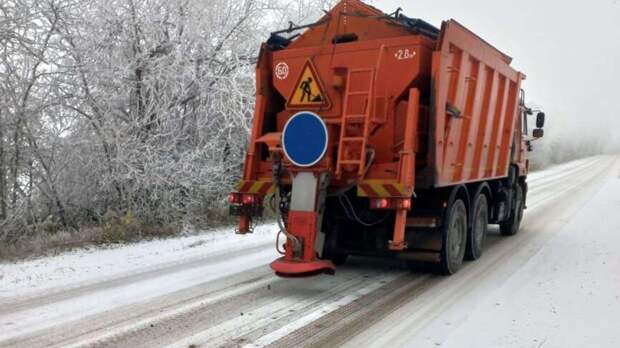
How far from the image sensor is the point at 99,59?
9.12 metres

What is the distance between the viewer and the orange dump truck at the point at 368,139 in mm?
5738

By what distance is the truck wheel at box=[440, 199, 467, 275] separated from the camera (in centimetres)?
659

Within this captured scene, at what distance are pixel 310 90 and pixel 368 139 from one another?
91 centimetres

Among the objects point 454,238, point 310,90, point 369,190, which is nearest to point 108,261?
point 310,90

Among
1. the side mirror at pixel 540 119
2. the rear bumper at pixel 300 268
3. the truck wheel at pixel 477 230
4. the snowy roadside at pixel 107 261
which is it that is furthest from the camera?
the side mirror at pixel 540 119

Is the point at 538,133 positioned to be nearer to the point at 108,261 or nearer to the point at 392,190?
the point at 392,190

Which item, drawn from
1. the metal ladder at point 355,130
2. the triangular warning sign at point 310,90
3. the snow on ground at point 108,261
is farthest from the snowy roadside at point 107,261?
the metal ladder at point 355,130

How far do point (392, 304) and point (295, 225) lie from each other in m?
1.25

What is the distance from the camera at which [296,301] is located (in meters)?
5.46

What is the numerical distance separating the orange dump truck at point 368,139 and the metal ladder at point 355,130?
0.04ft

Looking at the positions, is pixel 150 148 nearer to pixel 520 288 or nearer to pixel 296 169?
pixel 296 169

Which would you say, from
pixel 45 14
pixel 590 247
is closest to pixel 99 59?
pixel 45 14

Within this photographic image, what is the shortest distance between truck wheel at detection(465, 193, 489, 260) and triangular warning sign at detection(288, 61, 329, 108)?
2841 millimetres

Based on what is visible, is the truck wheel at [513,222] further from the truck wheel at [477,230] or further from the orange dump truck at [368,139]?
the orange dump truck at [368,139]
